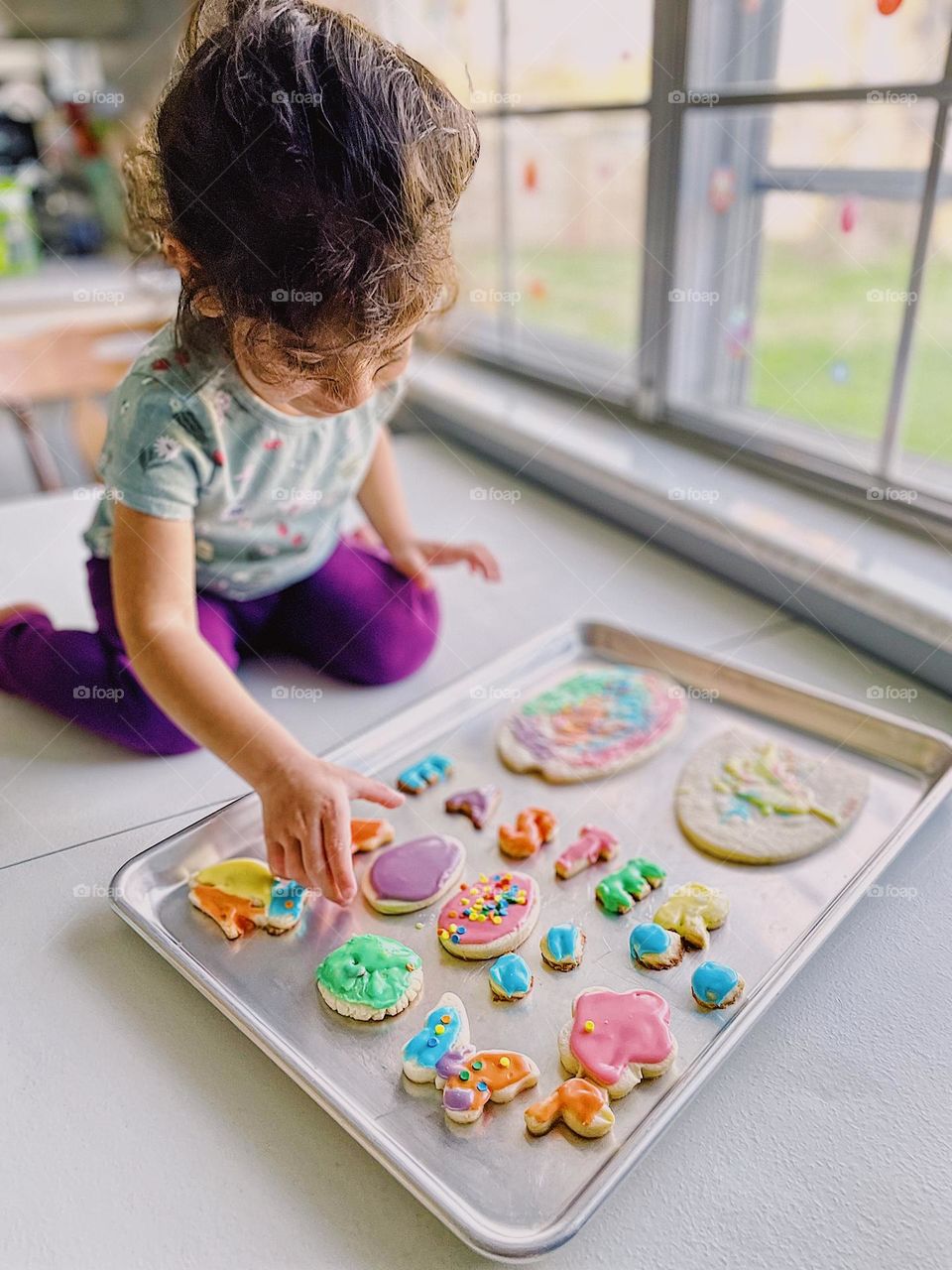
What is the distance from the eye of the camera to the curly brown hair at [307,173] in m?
0.56

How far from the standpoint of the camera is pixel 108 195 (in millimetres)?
2770

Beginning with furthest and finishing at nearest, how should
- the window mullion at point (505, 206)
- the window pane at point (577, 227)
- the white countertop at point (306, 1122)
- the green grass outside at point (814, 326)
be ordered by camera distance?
the window mullion at point (505, 206), the window pane at point (577, 227), the green grass outside at point (814, 326), the white countertop at point (306, 1122)

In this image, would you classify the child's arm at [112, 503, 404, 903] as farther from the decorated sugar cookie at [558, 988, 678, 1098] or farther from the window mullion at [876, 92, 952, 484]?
the window mullion at [876, 92, 952, 484]

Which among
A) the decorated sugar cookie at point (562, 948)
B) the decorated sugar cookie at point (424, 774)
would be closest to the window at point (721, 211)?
the decorated sugar cookie at point (424, 774)

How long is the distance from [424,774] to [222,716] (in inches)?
6.8

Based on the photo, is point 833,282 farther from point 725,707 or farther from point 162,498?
point 162,498

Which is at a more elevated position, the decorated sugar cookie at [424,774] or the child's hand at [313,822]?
the child's hand at [313,822]

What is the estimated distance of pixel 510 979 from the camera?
0.60 m

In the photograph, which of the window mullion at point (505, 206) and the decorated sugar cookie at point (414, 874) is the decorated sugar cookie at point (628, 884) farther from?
the window mullion at point (505, 206)

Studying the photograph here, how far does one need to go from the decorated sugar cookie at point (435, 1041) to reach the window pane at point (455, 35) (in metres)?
1.26

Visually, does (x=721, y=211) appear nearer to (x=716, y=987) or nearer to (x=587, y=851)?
(x=587, y=851)

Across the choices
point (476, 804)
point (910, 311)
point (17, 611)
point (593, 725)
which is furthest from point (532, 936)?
point (910, 311)

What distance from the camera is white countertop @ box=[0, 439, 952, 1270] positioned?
0.48 metres

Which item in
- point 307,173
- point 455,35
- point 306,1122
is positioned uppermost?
point 455,35
